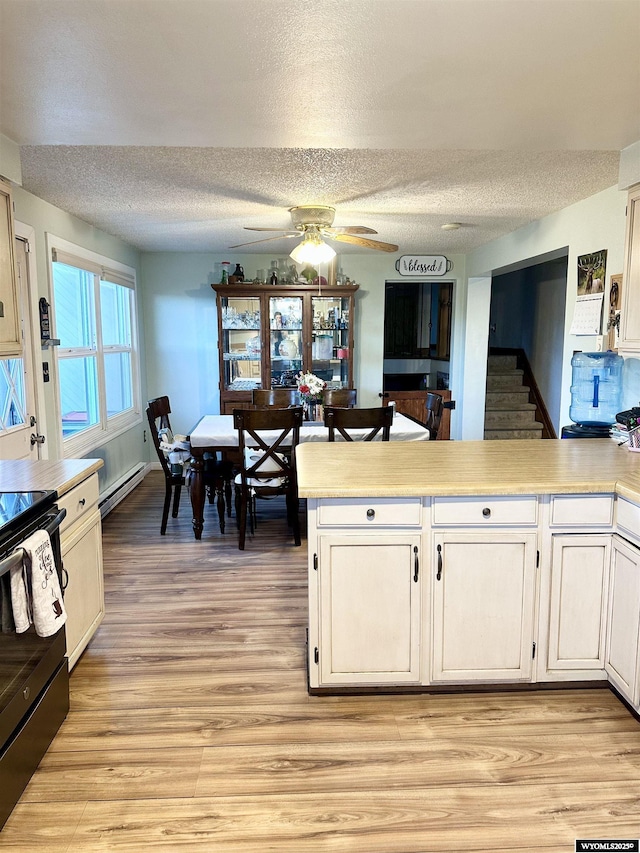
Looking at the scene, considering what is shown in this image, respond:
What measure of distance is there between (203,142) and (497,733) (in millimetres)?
2611

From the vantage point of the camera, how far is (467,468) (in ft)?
7.73

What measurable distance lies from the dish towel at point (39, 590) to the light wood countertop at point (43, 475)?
1.26 ft

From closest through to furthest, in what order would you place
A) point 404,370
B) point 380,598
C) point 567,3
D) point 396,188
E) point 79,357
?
point 567,3
point 380,598
point 396,188
point 79,357
point 404,370

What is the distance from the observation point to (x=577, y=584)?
223 centimetres

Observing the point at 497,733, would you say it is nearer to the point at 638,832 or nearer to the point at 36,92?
the point at 638,832

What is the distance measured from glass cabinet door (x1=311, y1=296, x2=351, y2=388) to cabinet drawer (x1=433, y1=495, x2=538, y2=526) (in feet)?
13.0

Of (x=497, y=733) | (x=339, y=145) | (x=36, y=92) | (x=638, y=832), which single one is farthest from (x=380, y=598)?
(x=36, y=92)

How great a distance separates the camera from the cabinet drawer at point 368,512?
2.14 metres

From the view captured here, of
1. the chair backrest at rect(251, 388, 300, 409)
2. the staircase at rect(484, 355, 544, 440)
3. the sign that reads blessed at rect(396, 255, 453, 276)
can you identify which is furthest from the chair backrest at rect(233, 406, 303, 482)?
the staircase at rect(484, 355, 544, 440)

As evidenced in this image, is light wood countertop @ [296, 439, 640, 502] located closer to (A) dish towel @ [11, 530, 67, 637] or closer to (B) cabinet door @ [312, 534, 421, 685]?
(B) cabinet door @ [312, 534, 421, 685]

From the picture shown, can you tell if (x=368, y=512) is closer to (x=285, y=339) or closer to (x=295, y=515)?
(x=295, y=515)

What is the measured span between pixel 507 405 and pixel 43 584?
5.96 meters

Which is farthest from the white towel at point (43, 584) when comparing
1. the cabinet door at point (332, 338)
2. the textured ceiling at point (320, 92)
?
the cabinet door at point (332, 338)

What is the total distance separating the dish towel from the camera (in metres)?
1.74
